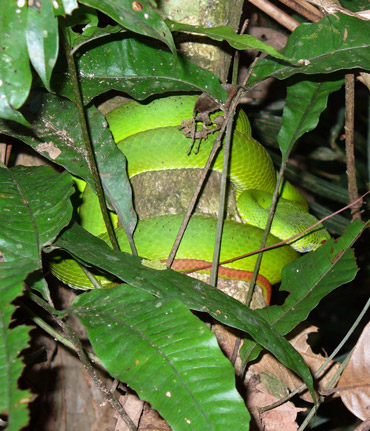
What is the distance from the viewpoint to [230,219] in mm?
1988

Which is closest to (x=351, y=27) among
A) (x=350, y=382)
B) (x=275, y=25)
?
(x=350, y=382)

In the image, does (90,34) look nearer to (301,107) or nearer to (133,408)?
(301,107)

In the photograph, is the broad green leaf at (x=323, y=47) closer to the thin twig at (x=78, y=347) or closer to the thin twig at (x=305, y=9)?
the thin twig at (x=305, y=9)

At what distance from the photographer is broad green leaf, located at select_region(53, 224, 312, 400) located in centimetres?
117

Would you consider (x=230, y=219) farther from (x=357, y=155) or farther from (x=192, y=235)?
(x=357, y=155)

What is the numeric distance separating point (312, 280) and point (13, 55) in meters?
1.28

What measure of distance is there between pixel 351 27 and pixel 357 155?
2.46 m

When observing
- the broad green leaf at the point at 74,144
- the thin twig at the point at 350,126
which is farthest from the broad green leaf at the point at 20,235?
the thin twig at the point at 350,126

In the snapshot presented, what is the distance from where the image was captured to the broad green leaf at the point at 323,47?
1626 millimetres

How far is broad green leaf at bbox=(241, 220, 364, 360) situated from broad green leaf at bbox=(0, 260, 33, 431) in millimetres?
866

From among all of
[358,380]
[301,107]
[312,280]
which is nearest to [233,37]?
[301,107]

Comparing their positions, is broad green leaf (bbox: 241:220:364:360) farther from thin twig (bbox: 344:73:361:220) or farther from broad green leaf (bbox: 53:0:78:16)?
broad green leaf (bbox: 53:0:78:16)

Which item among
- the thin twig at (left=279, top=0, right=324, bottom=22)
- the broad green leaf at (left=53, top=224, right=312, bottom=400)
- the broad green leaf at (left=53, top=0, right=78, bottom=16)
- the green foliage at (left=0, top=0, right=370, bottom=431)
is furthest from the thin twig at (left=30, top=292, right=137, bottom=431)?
the thin twig at (left=279, top=0, right=324, bottom=22)

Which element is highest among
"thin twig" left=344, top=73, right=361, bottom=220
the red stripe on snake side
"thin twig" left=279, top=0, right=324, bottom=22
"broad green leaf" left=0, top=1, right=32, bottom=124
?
"thin twig" left=279, top=0, right=324, bottom=22
